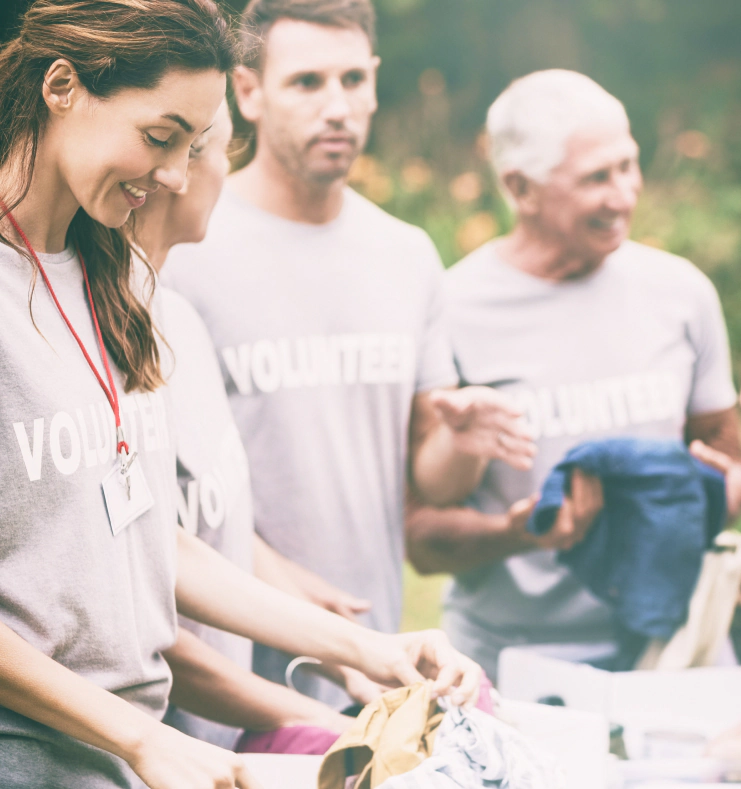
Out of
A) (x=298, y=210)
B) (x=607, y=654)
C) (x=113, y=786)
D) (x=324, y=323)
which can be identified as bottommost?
(x=607, y=654)

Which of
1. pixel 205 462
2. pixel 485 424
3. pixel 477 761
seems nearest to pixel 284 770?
pixel 477 761

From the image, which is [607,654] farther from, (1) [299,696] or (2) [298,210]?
(2) [298,210]

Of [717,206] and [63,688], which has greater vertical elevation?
[717,206]

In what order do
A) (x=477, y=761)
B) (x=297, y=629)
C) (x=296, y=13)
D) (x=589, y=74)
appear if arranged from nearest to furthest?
(x=477, y=761)
(x=297, y=629)
(x=296, y=13)
(x=589, y=74)

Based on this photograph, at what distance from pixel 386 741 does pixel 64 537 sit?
0.65 meters

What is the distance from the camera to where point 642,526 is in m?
2.24

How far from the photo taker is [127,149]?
1.25 meters

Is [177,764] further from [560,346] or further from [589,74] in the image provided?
[589,74]

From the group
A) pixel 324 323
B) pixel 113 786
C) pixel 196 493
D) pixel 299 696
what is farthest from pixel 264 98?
pixel 113 786

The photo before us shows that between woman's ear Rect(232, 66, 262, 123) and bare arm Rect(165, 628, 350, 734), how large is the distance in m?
1.15

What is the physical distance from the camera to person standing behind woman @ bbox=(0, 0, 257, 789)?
1170 millimetres

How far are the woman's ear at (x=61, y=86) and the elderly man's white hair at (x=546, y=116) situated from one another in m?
1.36

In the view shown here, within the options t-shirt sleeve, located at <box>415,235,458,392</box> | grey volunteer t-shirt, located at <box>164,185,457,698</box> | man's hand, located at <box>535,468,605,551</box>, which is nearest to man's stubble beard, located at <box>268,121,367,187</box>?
grey volunteer t-shirt, located at <box>164,185,457,698</box>

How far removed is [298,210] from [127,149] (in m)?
0.84
